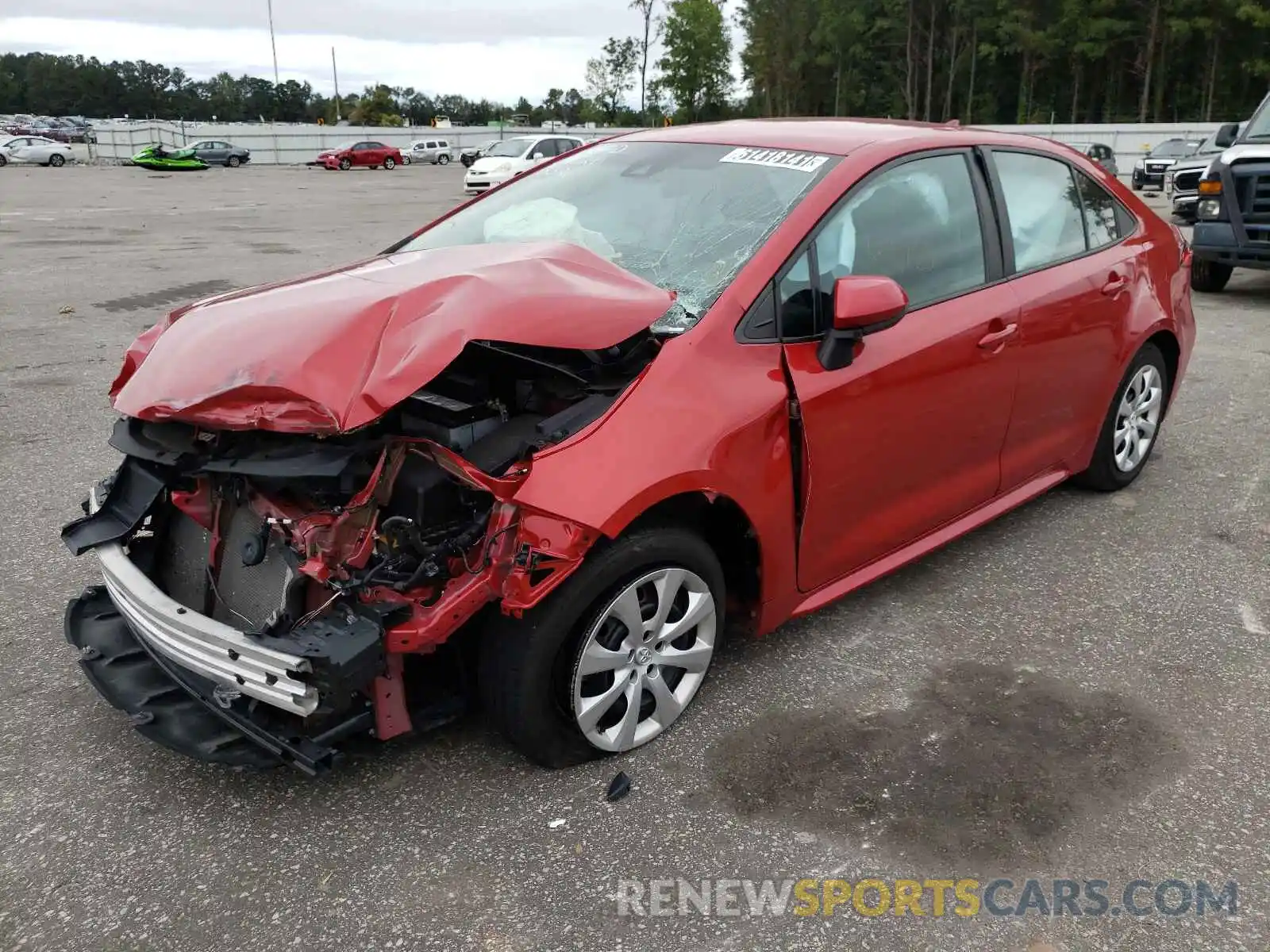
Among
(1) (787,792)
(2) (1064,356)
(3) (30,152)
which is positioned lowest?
(1) (787,792)

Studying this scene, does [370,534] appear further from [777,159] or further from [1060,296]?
[1060,296]

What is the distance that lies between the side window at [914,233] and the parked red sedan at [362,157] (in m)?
42.9

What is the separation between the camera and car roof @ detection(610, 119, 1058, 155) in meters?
3.49

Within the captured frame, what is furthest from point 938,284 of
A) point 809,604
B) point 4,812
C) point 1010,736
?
point 4,812

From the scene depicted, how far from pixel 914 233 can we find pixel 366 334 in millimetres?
1907

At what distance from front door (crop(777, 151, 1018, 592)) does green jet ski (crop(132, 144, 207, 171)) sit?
3938 centimetres

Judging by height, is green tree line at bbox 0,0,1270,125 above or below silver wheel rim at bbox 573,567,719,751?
above

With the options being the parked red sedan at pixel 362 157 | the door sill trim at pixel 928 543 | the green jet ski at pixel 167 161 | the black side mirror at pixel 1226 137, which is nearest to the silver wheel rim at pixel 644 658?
the door sill trim at pixel 928 543

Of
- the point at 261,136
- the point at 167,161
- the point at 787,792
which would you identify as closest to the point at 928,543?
the point at 787,792

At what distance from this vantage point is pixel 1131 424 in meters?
4.77

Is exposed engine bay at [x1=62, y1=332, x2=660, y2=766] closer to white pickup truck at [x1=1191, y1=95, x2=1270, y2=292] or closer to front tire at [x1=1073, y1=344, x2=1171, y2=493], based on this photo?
front tire at [x1=1073, y1=344, x2=1171, y2=493]

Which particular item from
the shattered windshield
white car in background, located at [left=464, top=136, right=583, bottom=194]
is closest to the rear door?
the shattered windshield

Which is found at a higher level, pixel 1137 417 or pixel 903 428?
pixel 903 428

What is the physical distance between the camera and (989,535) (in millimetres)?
4438
